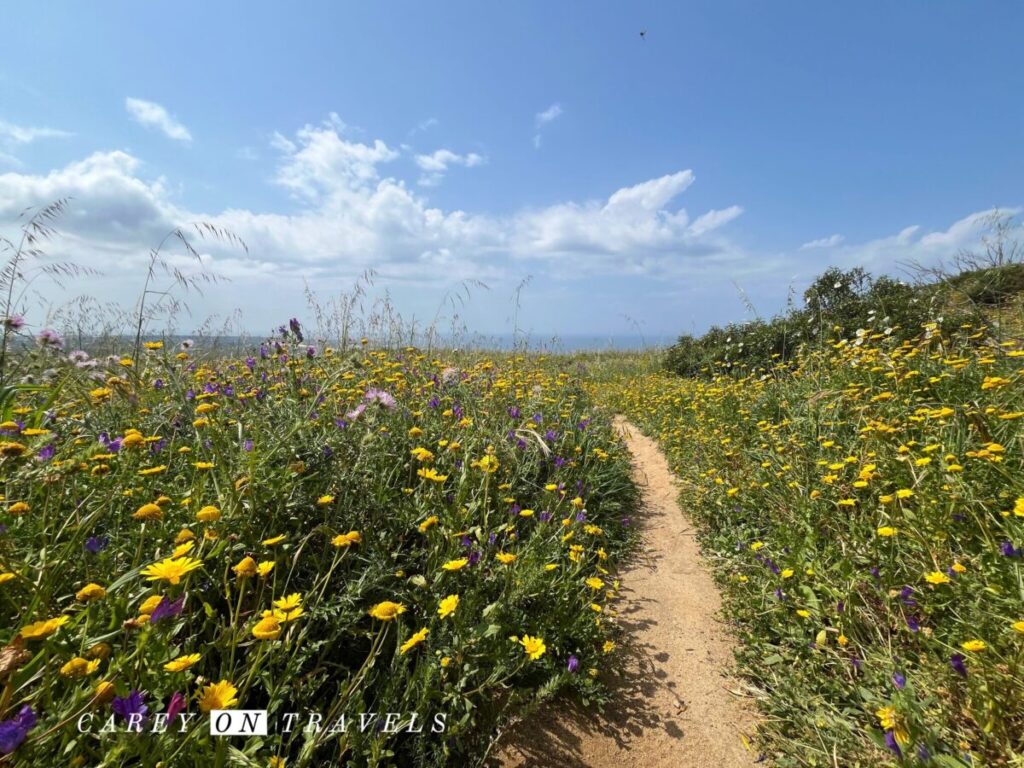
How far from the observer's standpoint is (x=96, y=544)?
1.58 m

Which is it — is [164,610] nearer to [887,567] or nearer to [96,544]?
[96,544]

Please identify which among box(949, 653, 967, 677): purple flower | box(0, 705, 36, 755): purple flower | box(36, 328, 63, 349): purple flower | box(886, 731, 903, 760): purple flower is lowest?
box(886, 731, 903, 760): purple flower

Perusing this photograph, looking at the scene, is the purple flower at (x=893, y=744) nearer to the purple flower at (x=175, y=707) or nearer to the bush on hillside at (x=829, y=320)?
the purple flower at (x=175, y=707)

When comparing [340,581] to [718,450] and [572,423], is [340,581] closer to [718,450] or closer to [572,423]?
[572,423]

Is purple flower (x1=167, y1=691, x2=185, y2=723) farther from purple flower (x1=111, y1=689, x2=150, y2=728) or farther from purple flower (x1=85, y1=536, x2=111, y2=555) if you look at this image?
purple flower (x1=85, y1=536, x2=111, y2=555)

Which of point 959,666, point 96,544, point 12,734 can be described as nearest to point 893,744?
point 959,666

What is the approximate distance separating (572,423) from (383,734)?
356cm

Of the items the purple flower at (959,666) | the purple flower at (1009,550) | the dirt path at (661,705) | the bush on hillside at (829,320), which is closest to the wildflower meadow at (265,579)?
the dirt path at (661,705)

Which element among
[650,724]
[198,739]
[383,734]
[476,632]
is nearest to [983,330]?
[650,724]

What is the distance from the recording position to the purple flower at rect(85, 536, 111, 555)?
5.07 feet

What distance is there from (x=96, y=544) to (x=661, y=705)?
2.43 metres

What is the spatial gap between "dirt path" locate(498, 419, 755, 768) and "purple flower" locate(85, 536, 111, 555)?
1.66m

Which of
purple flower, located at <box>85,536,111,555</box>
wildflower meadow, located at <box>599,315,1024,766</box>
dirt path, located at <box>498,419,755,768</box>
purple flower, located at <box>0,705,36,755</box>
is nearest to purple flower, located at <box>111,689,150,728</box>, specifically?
purple flower, located at <box>0,705,36,755</box>

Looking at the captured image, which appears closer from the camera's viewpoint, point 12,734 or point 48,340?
point 12,734
